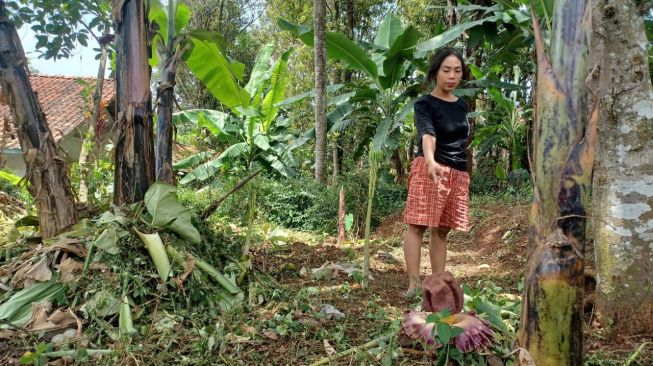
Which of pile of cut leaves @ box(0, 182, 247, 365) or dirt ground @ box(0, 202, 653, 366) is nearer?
dirt ground @ box(0, 202, 653, 366)

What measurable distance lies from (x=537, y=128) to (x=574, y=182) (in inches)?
7.8

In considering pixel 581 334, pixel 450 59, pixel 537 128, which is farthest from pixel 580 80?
pixel 450 59

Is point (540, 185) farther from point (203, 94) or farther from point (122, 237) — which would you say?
point (203, 94)

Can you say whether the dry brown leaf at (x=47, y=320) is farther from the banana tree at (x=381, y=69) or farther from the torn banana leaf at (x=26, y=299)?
the banana tree at (x=381, y=69)

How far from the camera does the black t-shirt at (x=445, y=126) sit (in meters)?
2.76

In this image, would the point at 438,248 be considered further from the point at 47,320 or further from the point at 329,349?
the point at 47,320

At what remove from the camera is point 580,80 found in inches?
54.0

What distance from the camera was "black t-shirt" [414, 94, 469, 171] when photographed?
276cm

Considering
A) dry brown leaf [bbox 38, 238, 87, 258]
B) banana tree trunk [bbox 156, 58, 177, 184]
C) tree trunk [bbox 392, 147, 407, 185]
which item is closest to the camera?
dry brown leaf [bbox 38, 238, 87, 258]

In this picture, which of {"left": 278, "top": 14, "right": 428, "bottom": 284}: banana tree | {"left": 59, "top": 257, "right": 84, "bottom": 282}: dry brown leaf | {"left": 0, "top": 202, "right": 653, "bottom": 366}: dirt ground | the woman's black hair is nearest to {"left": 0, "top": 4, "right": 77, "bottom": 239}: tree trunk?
{"left": 59, "top": 257, "right": 84, "bottom": 282}: dry brown leaf

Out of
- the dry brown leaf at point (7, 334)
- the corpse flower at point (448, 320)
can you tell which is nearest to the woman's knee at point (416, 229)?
the corpse flower at point (448, 320)

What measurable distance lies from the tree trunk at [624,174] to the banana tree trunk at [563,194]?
87cm

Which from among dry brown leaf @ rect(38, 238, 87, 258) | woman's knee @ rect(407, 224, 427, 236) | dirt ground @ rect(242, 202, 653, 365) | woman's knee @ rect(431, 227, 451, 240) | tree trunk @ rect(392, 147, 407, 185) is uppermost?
tree trunk @ rect(392, 147, 407, 185)

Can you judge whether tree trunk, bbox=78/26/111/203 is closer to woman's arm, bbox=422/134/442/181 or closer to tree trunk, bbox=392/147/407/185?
woman's arm, bbox=422/134/442/181
